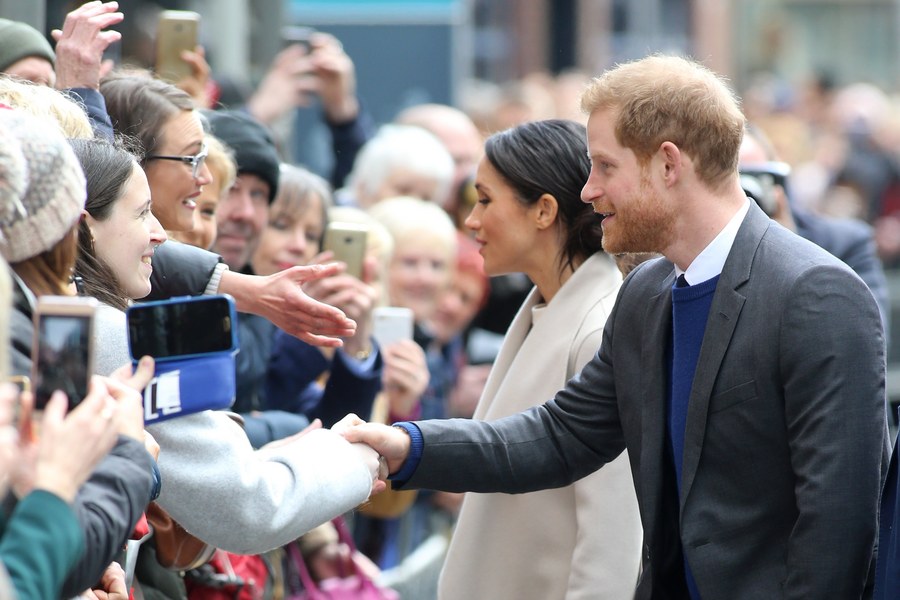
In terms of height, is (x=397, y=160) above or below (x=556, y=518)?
above

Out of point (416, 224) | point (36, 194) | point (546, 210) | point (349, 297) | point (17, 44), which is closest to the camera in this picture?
point (36, 194)

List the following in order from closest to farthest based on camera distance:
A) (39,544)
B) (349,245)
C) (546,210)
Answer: (39,544) < (546,210) < (349,245)

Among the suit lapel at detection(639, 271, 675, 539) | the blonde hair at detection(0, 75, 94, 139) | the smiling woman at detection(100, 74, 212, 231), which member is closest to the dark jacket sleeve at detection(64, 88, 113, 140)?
the smiling woman at detection(100, 74, 212, 231)

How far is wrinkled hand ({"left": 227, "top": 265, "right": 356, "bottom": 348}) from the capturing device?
142 inches

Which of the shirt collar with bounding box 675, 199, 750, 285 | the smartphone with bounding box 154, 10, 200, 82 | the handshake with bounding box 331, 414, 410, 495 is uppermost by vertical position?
the smartphone with bounding box 154, 10, 200, 82

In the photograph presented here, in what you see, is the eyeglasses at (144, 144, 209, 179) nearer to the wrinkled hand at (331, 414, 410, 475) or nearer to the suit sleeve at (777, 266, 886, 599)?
the wrinkled hand at (331, 414, 410, 475)

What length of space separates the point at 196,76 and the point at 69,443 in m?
2.93

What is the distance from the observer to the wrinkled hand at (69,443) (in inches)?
88.0

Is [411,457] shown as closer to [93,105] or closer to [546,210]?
[546,210]

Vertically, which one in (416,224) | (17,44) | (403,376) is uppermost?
(17,44)

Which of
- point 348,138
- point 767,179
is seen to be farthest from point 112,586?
point 348,138

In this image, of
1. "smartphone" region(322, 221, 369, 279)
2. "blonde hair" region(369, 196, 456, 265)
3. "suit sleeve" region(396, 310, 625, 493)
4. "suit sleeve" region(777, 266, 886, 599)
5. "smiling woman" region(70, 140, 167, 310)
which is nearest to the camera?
"suit sleeve" region(777, 266, 886, 599)

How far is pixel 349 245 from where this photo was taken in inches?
193

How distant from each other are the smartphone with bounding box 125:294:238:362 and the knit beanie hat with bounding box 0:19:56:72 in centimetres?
161
